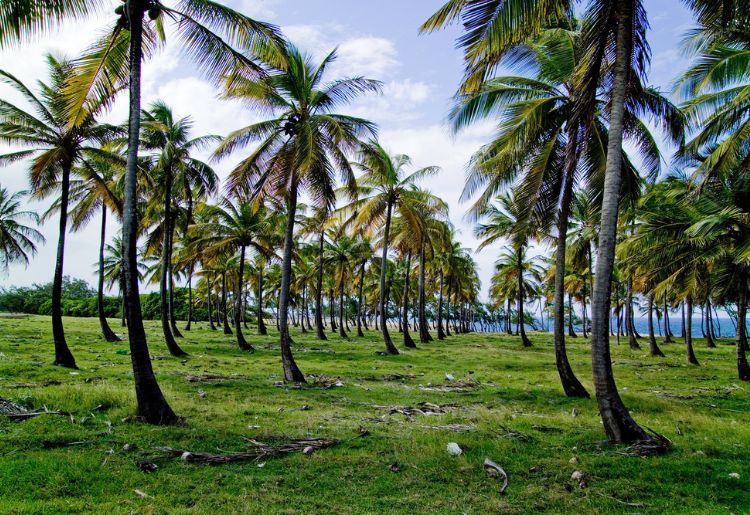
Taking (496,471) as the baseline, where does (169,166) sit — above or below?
above

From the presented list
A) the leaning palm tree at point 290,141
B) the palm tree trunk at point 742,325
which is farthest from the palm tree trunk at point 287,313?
the palm tree trunk at point 742,325

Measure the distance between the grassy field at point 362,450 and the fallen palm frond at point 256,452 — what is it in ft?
0.52

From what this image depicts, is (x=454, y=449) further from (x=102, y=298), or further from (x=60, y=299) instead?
(x=102, y=298)

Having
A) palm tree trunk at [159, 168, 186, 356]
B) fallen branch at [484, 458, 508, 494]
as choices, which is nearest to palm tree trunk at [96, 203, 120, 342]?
palm tree trunk at [159, 168, 186, 356]

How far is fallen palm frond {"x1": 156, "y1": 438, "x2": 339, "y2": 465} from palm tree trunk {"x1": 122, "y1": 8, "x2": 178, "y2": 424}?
1591 millimetres

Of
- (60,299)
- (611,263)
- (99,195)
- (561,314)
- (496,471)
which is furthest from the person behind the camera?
(99,195)

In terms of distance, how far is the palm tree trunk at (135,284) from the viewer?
770 cm

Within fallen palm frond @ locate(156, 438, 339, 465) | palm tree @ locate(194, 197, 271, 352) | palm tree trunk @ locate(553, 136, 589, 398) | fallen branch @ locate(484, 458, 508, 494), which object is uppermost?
palm tree @ locate(194, 197, 271, 352)

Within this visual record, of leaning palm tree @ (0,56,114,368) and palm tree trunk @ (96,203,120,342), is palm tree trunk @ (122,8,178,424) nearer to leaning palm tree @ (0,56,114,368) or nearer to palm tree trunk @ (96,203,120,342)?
leaning palm tree @ (0,56,114,368)

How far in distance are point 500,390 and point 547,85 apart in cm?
829

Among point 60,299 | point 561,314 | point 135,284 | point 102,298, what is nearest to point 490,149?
point 561,314

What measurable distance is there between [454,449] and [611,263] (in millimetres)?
3993

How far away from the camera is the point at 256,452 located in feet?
21.2

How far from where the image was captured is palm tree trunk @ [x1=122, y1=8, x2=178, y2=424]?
7.70 m
